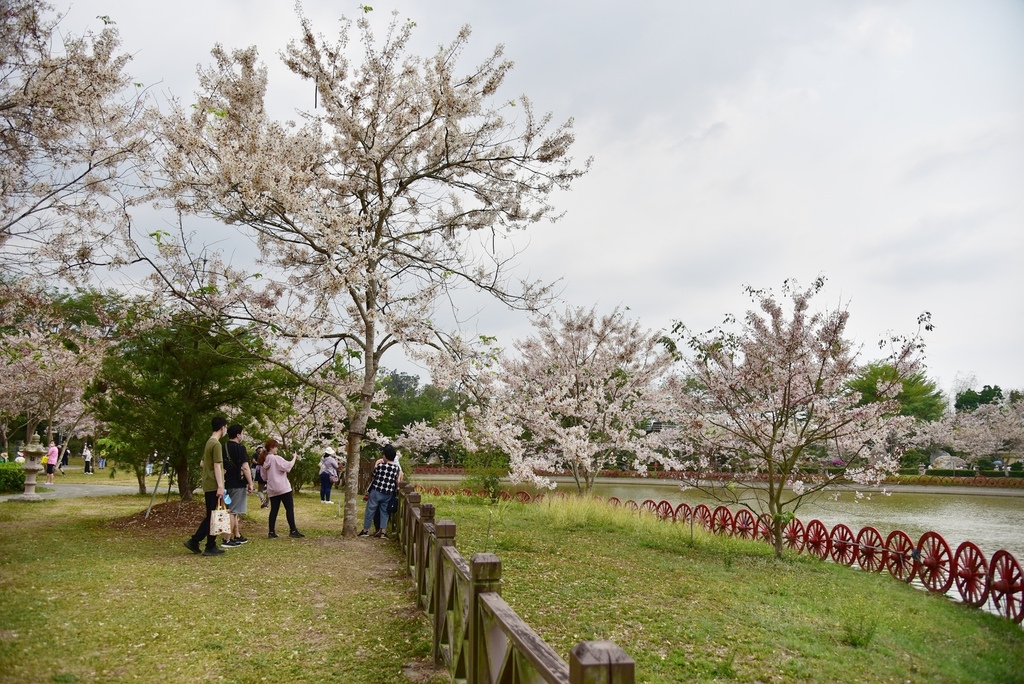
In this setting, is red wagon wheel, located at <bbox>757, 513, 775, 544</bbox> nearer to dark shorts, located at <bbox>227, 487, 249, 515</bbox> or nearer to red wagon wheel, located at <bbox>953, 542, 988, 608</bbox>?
red wagon wheel, located at <bbox>953, 542, 988, 608</bbox>

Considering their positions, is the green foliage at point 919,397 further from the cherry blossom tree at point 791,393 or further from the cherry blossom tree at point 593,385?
the cherry blossom tree at point 791,393

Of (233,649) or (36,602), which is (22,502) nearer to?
(36,602)

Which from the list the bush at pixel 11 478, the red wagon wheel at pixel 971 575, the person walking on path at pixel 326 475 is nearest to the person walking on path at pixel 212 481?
the person walking on path at pixel 326 475

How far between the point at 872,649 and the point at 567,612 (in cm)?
289

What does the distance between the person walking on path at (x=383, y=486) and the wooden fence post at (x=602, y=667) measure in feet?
29.6

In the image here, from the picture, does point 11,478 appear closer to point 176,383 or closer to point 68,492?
point 68,492

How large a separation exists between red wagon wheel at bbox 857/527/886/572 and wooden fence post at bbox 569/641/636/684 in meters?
11.6

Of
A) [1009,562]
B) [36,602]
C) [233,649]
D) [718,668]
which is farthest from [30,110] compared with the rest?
[1009,562]

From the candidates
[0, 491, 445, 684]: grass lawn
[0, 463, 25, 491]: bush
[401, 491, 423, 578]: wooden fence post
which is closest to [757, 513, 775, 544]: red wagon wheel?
[401, 491, 423, 578]: wooden fence post

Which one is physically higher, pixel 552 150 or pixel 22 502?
pixel 552 150

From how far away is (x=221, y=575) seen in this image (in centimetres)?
778

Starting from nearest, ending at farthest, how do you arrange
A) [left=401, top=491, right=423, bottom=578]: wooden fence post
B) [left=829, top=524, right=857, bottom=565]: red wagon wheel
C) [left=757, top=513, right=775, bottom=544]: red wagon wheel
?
1. [left=401, top=491, right=423, bottom=578]: wooden fence post
2. [left=829, top=524, right=857, bottom=565]: red wagon wheel
3. [left=757, top=513, right=775, bottom=544]: red wagon wheel

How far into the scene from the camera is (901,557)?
36.2ft

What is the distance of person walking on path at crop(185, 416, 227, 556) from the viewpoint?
8.82m
